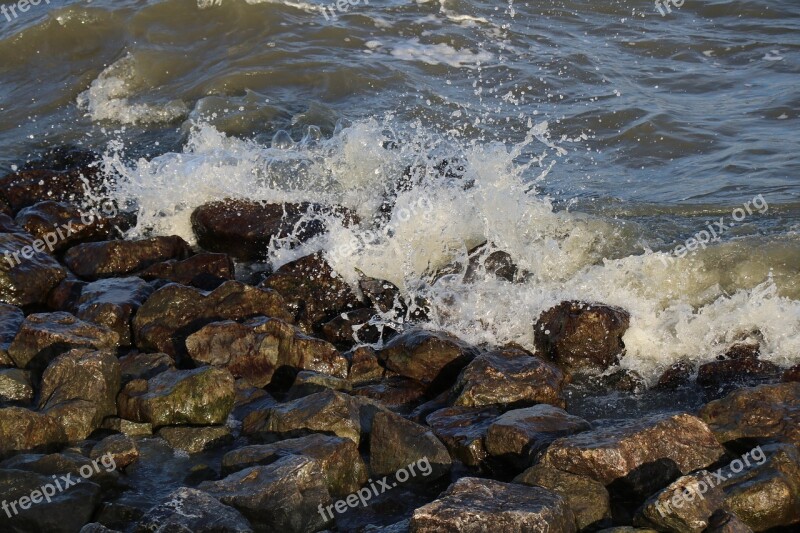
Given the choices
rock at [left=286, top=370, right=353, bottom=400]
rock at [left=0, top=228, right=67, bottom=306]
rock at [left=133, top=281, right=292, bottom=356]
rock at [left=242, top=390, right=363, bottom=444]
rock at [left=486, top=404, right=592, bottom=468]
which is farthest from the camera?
rock at [left=0, top=228, right=67, bottom=306]

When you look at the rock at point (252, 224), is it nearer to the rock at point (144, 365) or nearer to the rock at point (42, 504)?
the rock at point (144, 365)

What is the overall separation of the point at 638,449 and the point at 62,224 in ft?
16.8

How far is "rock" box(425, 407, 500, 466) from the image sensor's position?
475 cm

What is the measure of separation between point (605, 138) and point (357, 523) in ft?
21.5

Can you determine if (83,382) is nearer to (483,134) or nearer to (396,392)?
(396,392)

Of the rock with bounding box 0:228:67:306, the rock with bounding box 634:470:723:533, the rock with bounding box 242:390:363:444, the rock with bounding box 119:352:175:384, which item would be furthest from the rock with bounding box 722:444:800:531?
the rock with bounding box 0:228:67:306

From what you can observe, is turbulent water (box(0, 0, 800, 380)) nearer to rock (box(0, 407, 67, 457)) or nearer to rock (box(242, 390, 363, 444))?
rock (box(242, 390, 363, 444))

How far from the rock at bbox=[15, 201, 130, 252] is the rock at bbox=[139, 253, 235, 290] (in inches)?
39.3


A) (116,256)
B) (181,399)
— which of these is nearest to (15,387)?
(181,399)

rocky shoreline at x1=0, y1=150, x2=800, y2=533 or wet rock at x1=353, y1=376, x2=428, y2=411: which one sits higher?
rocky shoreline at x1=0, y1=150, x2=800, y2=533

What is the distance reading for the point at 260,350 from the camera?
5.58 m

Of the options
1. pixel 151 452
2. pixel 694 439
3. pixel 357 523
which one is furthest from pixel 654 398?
pixel 151 452

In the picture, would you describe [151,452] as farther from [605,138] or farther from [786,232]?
[605,138]

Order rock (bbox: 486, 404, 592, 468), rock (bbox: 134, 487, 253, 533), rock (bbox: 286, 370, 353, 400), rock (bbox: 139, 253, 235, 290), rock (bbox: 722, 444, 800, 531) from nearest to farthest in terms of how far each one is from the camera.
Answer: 1. rock (bbox: 134, 487, 253, 533)
2. rock (bbox: 722, 444, 800, 531)
3. rock (bbox: 486, 404, 592, 468)
4. rock (bbox: 286, 370, 353, 400)
5. rock (bbox: 139, 253, 235, 290)
